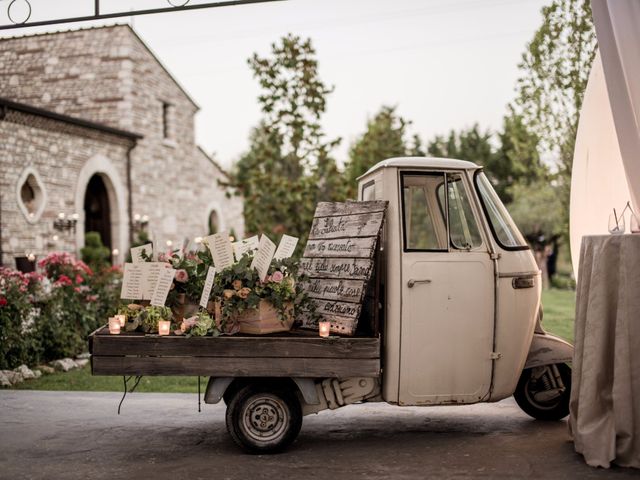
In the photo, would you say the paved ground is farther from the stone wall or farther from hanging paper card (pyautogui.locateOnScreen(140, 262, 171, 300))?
the stone wall

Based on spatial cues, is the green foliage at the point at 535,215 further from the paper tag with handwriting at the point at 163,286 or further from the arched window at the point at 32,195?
the paper tag with handwriting at the point at 163,286

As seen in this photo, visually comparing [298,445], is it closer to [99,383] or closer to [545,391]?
[545,391]

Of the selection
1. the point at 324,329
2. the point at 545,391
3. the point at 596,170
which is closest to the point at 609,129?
the point at 596,170

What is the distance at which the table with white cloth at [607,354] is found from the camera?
495 centimetres

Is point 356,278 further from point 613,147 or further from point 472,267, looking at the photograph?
point 613,147

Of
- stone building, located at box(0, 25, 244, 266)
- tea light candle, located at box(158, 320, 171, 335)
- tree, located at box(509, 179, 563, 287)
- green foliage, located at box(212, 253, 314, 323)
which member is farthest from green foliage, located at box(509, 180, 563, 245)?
tea light candle, located at box(158, 320, 171, 335)

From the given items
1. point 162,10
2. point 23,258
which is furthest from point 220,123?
point 162,10

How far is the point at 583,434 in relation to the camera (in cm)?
508

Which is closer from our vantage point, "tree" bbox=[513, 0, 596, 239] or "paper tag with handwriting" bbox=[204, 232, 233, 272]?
"paper tag with handwriting" bbox=[204, 232, 233, 272]

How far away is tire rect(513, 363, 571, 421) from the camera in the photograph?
618cm

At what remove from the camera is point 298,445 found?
5.72 meters

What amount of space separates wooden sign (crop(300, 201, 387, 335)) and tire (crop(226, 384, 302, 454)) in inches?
23.6

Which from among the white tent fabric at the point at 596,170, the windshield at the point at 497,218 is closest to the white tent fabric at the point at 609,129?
the white tent fabric at the point at 596,170

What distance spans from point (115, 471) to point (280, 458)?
1.10 m
